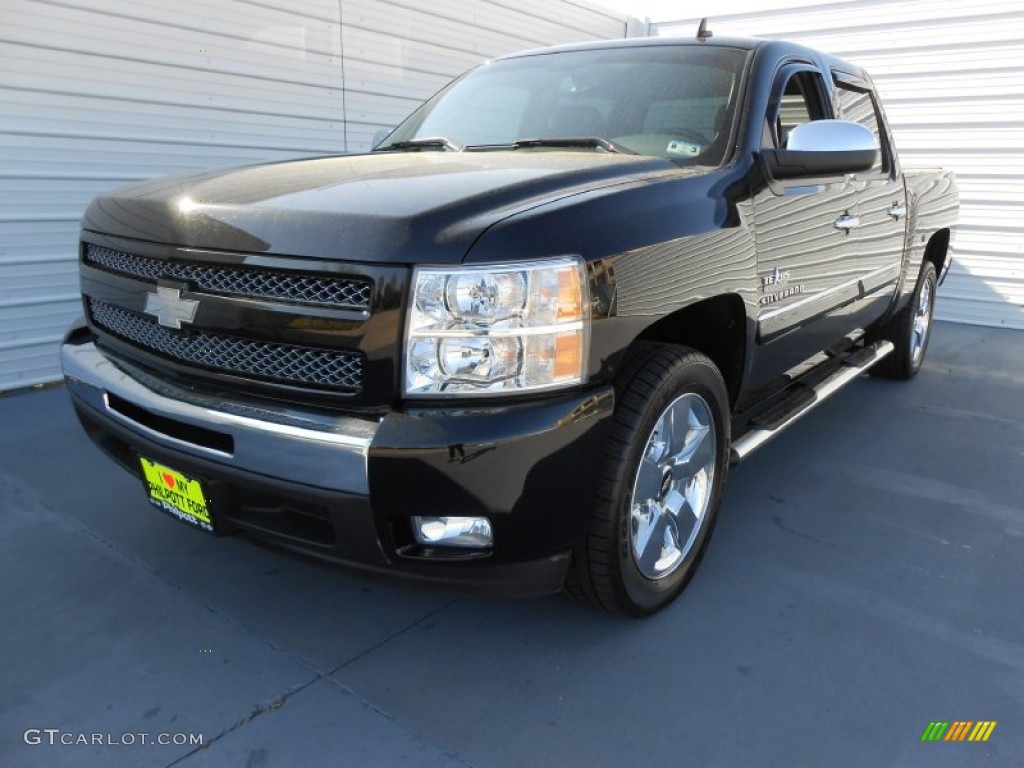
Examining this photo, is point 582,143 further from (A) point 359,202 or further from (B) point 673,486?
(B) point 673,486

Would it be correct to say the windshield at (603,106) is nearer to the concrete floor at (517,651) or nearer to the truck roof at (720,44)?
the truck roof at (720,44)

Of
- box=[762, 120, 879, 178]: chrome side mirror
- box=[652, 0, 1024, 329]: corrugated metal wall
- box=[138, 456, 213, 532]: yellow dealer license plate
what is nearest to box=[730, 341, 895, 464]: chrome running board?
box=[762, 120, 879, 178]: chrome side mirror

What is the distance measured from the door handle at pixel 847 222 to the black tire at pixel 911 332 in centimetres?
168

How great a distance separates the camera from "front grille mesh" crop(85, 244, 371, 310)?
70.4 inches

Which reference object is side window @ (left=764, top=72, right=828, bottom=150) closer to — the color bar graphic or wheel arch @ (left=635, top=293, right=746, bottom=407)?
wheel arch @ (left=635, top=293, right=746, bottom=407)

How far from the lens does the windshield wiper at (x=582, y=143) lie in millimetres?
2672

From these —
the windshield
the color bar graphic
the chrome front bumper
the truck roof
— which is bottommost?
the color bar graphic

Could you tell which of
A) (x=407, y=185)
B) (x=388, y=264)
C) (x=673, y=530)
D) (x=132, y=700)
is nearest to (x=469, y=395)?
(x=388, y=264)

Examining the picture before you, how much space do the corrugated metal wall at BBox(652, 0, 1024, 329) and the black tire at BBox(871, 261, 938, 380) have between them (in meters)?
2.29

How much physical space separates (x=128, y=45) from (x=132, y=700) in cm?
428

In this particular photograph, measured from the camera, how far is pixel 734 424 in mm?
3156

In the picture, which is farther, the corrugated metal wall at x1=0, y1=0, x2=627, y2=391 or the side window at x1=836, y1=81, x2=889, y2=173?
the corrugated metal wall at x1=0, y1=0, x2=627, y2=391

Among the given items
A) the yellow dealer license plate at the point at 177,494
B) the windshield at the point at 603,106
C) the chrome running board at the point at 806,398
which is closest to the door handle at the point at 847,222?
the chrome running board at the point at 806,398

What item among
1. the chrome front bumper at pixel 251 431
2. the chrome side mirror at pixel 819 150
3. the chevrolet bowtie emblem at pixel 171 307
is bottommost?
the chrome front bumper at pixel 251 431
